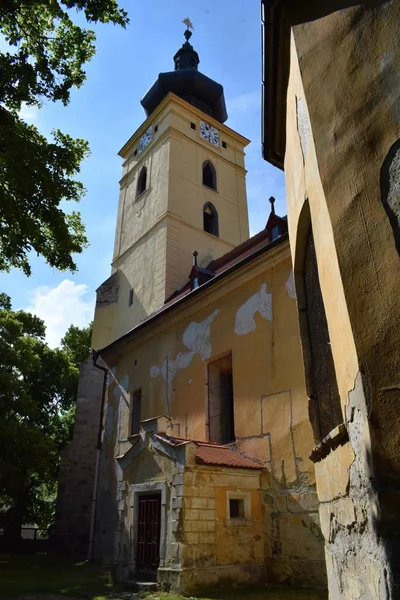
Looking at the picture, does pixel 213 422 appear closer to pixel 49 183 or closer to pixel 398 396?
pixel 49 183

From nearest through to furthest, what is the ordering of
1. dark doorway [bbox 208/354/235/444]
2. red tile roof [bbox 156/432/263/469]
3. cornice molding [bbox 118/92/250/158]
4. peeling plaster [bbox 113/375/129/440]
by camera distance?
red tile roof [bbox 156/432/263/469]
dark doorway [bbox 208/354/235/444]
peeling plaster [bbox 113/375/129/440]
cornice molding [bbox 118/92/250/158]

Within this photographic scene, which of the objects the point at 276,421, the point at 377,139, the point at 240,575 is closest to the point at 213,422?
the point at 276,421

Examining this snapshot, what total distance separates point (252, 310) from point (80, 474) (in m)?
12.0

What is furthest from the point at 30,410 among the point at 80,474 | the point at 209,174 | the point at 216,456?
Result: the point at 209,174

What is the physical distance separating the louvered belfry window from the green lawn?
14.9 feet

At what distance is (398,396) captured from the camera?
7.18 ft

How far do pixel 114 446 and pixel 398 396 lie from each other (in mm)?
13984

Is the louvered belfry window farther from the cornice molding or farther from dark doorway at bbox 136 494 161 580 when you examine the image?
the cornice molding

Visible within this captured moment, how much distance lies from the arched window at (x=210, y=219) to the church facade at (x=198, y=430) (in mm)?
1575

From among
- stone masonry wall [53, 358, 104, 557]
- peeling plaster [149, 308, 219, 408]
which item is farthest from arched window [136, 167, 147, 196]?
peeling plaster [149, 308, 219, 408]

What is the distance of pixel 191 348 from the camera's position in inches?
492

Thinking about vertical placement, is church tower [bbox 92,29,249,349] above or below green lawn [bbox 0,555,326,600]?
above

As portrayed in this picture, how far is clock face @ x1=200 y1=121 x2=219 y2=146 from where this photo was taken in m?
24.7

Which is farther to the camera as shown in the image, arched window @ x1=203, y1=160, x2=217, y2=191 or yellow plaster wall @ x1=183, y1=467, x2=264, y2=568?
arched window @ x1=203, y1=160, x2=217, y2=191
